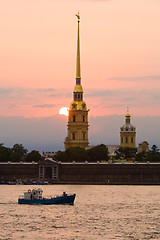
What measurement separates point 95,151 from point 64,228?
110178 mm

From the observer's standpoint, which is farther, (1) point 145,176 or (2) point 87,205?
(1) point 145,176

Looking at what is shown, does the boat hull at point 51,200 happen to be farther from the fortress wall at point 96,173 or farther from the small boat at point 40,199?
the fortress wall at point 96,173

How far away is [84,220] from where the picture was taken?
76062 millimetres

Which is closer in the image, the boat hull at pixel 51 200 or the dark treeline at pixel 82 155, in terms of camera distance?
the boat hull at pixel 51 200

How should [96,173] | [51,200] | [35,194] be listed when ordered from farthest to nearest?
1. [96,173]
2. [35,194]
3. [51,200]

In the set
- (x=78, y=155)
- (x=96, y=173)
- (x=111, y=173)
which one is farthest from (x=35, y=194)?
A: (x=78, y=155)

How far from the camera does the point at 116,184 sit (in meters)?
148

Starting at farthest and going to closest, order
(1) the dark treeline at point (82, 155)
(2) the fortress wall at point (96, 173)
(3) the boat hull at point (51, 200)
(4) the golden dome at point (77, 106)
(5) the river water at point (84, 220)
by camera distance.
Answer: (4) the golden dome at point (77, 106), (1) the dark treeline at point (82, 155), (2) the fortress wall at point (96, 173), (3) the boat hull at point (51, 200), (5) the river water at point (84, 220)

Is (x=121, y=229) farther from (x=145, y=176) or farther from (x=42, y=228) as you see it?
(x=145, y=176)

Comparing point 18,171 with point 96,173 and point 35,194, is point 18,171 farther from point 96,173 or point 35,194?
point 35,194

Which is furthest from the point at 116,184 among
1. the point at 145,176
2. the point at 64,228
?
the point at 64,228

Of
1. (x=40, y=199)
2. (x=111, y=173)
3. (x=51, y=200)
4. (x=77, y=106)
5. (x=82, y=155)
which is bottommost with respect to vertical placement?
(x=51, y=200)

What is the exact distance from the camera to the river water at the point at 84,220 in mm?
66750

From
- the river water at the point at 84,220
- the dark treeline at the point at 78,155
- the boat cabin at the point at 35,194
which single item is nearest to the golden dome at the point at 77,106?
the dark treeline at the point at 78,155
